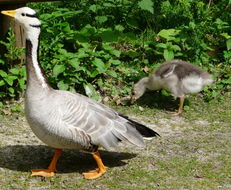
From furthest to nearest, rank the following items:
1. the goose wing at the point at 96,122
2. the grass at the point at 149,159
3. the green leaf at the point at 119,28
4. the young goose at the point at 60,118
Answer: the green leaf at the point at 119,28, the grass at the point at 149,159, the goose wing at the point at 96,122, the young goose at the point at 60,118

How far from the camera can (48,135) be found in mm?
5164

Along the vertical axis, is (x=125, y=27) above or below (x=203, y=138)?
above

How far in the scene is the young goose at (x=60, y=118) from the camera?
5.15 metres

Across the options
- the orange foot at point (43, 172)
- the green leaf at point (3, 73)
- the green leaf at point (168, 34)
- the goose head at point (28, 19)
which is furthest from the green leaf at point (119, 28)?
the orange foot at point (43, 172)

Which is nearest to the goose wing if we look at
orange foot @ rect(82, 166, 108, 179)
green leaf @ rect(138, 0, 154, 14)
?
orange foot @ rect(82, 166, 108, 179)

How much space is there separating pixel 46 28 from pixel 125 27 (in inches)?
75.3

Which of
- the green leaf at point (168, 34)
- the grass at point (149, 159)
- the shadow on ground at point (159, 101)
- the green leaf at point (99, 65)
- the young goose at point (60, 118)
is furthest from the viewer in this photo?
the green leaf at point (168, 34)

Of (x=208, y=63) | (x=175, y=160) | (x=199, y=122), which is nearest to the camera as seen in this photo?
(x=175, y=160)

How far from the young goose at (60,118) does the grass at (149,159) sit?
0.20 meters

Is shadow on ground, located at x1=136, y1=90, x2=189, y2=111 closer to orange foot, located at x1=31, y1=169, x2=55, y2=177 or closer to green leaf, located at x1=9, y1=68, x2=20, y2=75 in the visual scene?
green leaf, located at x1=9, y1=68, x2=20, y2=75

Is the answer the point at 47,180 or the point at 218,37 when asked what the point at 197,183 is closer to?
the point at 47,180

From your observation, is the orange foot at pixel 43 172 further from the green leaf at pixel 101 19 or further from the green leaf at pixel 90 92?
the green leaf at pixel 101 19

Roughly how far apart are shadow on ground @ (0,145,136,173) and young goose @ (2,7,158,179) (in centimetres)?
23

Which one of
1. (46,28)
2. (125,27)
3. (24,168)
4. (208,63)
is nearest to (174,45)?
(208,63)
